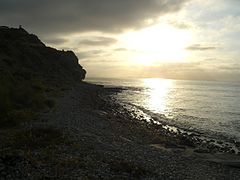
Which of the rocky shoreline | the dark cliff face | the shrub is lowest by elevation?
the rocky shoreline

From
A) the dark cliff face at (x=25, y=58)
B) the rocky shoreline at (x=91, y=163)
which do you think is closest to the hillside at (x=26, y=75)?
the dark cliff face at (x=25, y=58)

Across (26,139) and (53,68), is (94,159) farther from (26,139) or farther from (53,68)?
(53,68)

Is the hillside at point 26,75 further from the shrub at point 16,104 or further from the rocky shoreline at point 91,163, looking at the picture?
the rocky shoreline at point 91,163

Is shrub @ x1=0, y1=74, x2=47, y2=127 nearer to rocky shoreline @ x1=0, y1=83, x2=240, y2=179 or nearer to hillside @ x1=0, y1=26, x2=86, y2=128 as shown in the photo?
hillside @ x1=0, y1=26, x2=86, y2=128

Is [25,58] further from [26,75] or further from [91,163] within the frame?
[91,163]

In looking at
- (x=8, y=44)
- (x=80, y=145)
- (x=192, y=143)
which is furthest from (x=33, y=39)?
(x=80, y=145)

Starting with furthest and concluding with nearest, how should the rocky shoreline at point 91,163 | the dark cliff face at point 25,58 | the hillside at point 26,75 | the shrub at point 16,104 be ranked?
1. the dark cliff face at point 25,58
2. the hillside at point 26,75
3. the shrub at point 16,104
4. the rocky shoreline at point 91,163

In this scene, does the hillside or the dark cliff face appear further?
the dark cliff face

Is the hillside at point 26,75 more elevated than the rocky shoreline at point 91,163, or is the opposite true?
the hillside at point 26,75

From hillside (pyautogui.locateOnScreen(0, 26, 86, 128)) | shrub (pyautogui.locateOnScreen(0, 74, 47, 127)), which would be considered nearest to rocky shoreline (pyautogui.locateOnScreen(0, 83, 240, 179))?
shrub (pyautogui.locateOnScreen(0, 74, 47, 127))

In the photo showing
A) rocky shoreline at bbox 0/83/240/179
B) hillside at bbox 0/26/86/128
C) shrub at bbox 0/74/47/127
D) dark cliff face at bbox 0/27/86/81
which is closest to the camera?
rocky shoreline at bbox 0/83/240/179

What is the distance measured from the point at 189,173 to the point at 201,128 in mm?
29447

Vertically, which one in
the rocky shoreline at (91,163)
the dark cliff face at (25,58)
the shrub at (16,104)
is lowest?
the rocky shoreline at (91,163)

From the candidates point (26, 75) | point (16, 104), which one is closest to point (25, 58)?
point (26, 75)
